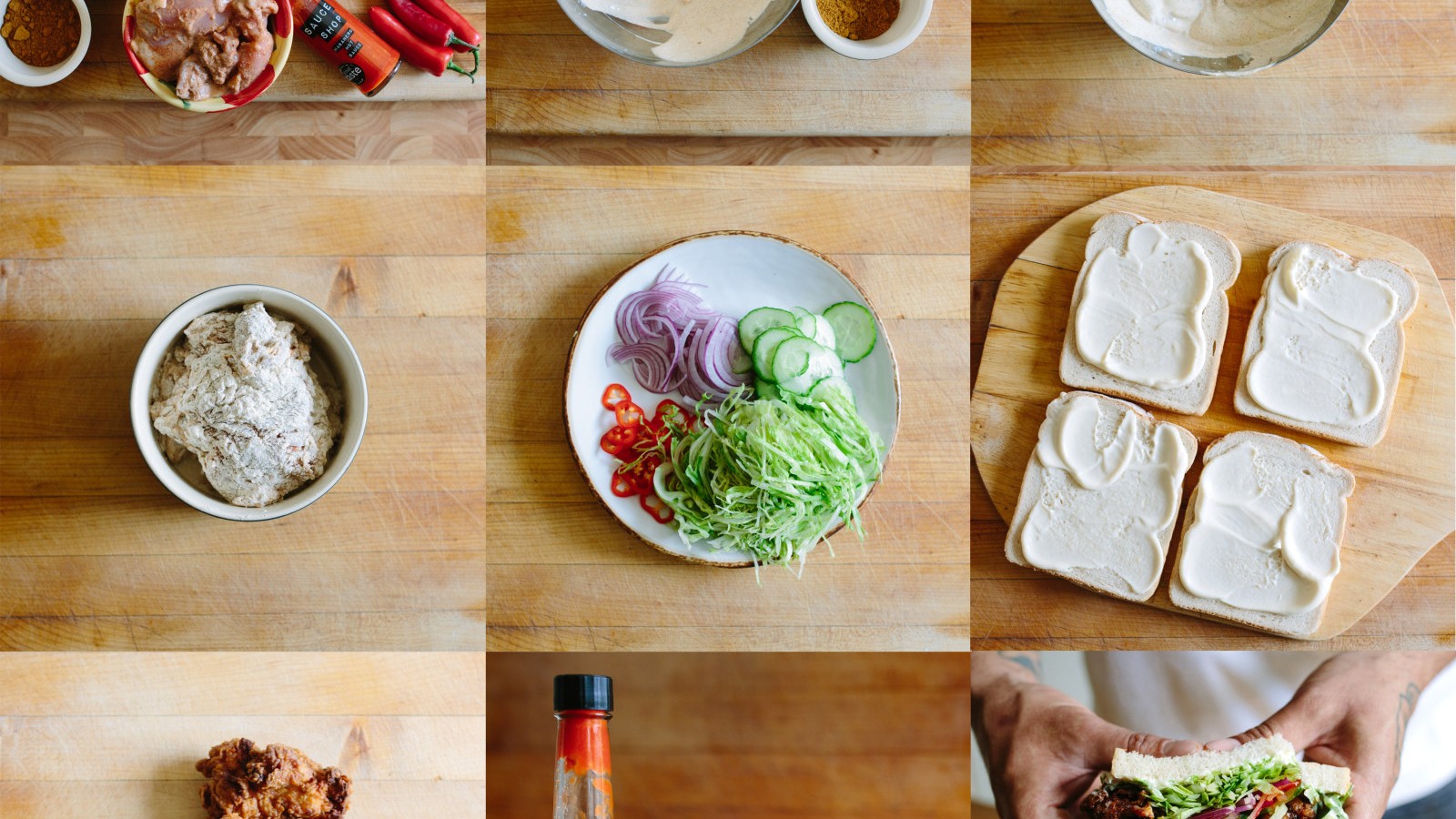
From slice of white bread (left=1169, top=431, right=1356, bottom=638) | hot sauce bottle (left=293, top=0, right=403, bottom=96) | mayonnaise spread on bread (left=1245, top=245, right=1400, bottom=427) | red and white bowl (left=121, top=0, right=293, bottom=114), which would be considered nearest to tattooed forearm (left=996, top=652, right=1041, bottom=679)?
slice of white bread (left=1169, top=431, right=1356, bottom=638)

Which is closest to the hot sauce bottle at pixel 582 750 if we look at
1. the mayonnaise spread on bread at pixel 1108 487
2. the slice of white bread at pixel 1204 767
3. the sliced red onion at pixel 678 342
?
the sliced red onion at pixel 678 342

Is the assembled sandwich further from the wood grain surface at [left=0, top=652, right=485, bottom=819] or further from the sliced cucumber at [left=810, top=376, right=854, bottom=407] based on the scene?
the wood grain surface at [left=0, top=652, right=485, bottom=819]

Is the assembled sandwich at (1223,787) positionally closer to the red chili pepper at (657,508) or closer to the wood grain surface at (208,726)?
the red chili pepper at (657,508)

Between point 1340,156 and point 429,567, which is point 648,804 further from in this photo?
point 1340,156

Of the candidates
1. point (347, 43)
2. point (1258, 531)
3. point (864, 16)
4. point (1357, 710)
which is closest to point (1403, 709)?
point (1357, 710)

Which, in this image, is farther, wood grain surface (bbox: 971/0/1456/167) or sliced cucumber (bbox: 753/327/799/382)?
A: wood grain surface (bbox: 971/0/1456/167)

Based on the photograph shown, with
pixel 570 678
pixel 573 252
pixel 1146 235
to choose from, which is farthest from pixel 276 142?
pixel 1146 235
